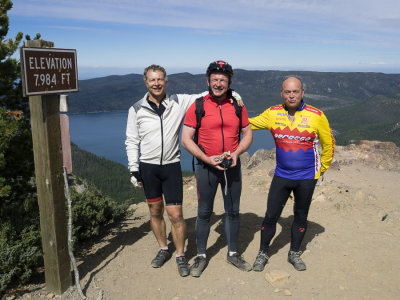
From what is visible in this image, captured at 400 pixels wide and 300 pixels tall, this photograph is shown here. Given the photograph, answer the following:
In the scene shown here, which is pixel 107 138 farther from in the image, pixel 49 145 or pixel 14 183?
pixel 49 145

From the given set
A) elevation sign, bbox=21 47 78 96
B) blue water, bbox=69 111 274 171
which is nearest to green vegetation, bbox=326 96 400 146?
blue water, bbox=69 111 274 171

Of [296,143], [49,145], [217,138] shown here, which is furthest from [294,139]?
[49,145]

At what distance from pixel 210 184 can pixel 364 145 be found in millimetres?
11107

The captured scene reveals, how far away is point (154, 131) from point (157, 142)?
0.40 feet

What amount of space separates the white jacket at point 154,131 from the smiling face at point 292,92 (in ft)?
2.78

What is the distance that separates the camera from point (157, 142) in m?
3.58

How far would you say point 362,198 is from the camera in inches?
253

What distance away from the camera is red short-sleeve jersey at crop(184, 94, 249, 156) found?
137 inches

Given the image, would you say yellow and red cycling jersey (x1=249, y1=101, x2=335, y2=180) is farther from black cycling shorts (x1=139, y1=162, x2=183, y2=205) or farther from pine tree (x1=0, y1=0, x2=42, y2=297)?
pine tree (x1=0, y1=0, x2=42, y2=297)

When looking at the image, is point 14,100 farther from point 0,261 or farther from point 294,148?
point 294,148

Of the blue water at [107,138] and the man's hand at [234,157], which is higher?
the man's hand at [234,157]

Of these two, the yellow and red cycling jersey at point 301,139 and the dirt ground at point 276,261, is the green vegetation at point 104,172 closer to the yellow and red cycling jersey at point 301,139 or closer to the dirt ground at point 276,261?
the dirt ground at point 276,261

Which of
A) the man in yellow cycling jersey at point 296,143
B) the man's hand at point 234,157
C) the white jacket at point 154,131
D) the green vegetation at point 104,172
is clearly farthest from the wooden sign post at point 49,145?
the green vegetation at point 104,172

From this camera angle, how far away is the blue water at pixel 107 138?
106 meters
